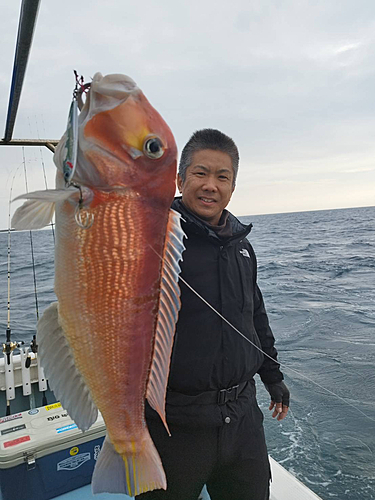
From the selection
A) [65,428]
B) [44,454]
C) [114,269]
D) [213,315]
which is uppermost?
[114,269]

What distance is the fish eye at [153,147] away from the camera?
3.72 ft

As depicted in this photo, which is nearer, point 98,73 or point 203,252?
point 98,73

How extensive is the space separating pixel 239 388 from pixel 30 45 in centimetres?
197

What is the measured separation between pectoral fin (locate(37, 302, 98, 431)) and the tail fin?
0.14 m

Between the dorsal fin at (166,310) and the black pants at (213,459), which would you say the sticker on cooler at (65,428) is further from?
the dorsal fin at (166,310)

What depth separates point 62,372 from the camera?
1.25 metres

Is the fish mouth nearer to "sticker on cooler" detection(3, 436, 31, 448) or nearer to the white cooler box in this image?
the white cooler box

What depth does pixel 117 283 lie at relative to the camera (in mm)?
1145

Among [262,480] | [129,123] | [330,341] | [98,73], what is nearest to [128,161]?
[129,123]

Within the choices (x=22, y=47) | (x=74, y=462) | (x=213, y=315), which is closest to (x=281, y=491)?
(x=74, y=462)

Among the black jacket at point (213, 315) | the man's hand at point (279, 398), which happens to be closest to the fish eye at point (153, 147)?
the black jacket at point (213, 315)

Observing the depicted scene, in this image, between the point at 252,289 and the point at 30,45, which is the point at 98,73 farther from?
the point at 252,289

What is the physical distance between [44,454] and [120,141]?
8.22 feet

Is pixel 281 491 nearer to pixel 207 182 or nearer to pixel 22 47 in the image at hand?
pixel 207 182
